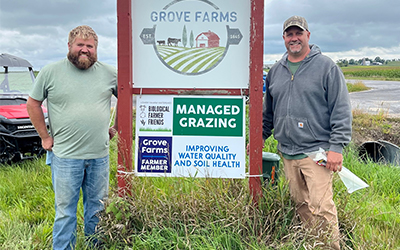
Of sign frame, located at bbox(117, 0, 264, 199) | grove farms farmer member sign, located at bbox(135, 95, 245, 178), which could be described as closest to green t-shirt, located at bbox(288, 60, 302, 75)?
sign frame, located at bbox(117, 0, 264, 199)

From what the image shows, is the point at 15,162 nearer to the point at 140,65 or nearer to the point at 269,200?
the point at 140,65

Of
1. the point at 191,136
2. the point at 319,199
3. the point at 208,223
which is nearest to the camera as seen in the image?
the point at 208,223

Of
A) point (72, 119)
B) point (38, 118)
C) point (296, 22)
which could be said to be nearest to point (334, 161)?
point (296, 22)

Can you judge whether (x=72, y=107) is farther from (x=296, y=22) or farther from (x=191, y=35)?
(x=296, y=22)

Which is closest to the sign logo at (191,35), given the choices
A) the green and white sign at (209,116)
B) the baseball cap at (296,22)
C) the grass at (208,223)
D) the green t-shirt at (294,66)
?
the green and white sign at (209,116)

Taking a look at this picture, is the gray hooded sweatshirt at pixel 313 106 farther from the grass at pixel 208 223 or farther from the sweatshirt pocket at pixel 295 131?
the grass at pixel 208 223

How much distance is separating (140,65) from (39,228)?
7.24ft

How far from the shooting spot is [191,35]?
134 inches

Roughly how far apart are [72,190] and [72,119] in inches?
26.9

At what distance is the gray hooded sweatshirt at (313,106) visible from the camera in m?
3.11

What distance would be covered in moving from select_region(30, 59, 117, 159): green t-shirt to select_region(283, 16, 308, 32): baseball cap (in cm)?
191

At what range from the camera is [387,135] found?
855 centimetres

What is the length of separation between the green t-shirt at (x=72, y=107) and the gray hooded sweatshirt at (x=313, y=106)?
1779 millimetres

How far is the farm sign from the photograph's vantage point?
338 cm
